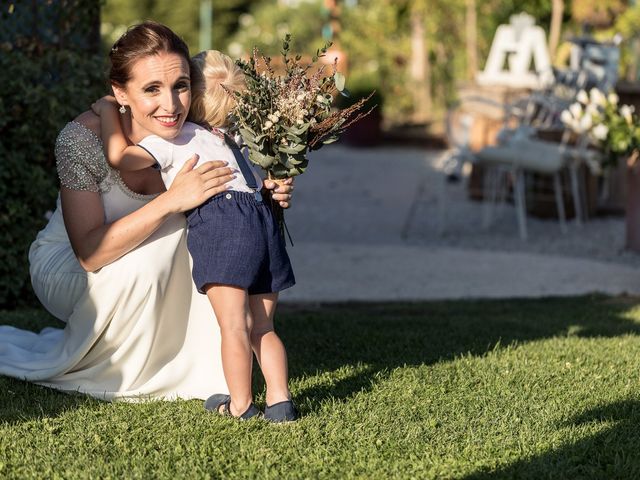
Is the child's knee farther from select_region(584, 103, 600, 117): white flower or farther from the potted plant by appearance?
select_region(584, 103, 600, 117): white flower

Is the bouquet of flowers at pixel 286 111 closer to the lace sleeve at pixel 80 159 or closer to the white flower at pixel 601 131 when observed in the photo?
the lace sleeve at pixel 80 159

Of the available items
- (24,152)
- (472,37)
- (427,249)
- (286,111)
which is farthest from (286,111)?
(472,37)

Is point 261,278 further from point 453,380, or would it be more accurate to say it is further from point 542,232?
point 542,232

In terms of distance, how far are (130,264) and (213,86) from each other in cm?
65

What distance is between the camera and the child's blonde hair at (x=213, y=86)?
357 centimetres

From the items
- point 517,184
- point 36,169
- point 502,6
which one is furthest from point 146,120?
point 502,6

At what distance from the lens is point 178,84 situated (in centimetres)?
348

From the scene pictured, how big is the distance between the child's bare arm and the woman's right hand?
13cm

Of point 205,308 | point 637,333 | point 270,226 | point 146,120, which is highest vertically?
point 146,120

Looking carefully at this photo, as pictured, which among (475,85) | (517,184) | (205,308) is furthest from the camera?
(475,85)

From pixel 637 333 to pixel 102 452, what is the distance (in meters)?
2.94

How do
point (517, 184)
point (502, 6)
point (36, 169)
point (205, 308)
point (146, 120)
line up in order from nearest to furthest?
point (146, 120) < point (205, 308) < point (36, 169) < point (517, 184) < point (502, 6)

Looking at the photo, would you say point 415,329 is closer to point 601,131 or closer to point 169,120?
point 169,120

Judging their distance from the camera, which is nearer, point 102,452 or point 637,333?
point 102,452
